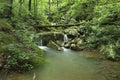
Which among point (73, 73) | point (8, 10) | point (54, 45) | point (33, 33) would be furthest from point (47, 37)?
point (73, 73)

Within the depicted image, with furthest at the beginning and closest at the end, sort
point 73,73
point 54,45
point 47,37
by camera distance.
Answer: point 47,37, point 54,45, point 73,73

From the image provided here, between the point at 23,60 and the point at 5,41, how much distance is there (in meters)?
1.75

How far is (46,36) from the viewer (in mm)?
16297

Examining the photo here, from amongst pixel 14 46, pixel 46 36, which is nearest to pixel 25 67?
pixel 14 46

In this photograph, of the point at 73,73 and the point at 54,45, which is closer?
the point at 73,73

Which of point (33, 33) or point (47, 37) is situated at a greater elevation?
point (33, 33)

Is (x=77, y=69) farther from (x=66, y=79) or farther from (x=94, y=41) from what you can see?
(x=94, y=41)

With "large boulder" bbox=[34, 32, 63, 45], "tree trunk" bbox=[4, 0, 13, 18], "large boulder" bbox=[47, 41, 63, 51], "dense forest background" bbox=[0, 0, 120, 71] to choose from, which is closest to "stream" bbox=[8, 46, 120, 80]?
"dense forest background" bbox=[0, 0, 120, 71]

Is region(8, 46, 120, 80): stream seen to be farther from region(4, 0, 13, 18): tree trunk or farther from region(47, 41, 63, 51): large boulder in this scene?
region(4, 0, 13, 18): tree trunk

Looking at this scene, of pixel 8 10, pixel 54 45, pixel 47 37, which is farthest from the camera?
pixel 47 37

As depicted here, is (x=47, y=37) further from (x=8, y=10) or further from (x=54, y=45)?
(x=8, y=10)

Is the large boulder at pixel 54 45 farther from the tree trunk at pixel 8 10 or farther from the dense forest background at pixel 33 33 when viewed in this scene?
the tree trunk at pixel 8 10

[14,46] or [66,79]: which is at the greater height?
[14,46]

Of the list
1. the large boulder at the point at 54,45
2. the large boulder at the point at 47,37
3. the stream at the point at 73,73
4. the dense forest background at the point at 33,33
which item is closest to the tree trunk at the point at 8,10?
the dense forest background at the point at 33,33
